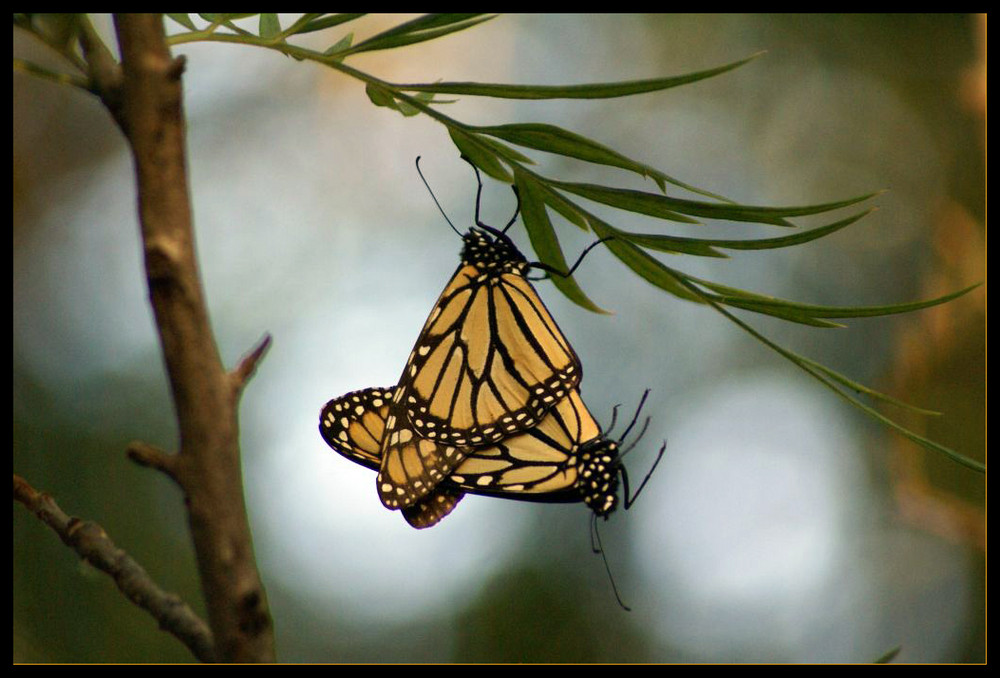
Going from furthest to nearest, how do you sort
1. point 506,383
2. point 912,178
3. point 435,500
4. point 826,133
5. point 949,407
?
1. point 826,133
2. point 912,178
3. point 949,407
4. point 506,383
5. point 435,500

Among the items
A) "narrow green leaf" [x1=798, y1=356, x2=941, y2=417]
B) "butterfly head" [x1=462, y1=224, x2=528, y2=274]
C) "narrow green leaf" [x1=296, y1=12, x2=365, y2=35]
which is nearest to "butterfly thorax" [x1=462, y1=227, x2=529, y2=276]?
"butterfly head" [x1=462, y1=224, x2=528, y2=274]

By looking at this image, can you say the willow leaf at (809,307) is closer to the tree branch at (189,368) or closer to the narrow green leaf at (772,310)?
the narrow green leaf at (772,310)

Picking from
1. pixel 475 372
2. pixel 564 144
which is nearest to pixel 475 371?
pixel 475 372

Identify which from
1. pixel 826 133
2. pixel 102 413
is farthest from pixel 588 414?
pixel 826 133

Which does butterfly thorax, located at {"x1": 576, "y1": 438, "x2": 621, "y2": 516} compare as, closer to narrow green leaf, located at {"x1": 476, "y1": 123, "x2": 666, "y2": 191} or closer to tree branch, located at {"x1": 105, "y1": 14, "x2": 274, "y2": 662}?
narrow green leaf, located at {"x1": 476, "y1": 123, "x2": 666, "y2": 191}

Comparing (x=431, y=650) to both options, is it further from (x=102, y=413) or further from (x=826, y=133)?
(x=826, y=133)
